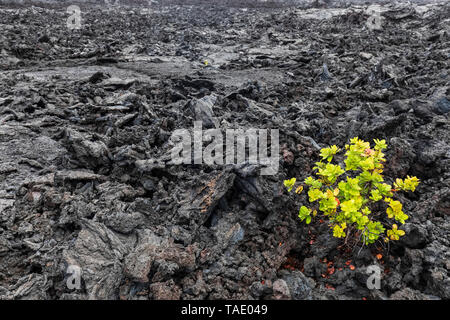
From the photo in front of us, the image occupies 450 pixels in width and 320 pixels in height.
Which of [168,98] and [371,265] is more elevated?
[168,98]

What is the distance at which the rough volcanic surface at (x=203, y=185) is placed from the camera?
10.5 feet

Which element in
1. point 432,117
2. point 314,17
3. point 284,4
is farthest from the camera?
point 284,4

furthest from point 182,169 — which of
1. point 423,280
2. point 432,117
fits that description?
point 432,117

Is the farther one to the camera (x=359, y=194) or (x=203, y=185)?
(x=203, y=185)

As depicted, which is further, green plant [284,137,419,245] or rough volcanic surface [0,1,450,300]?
rough volcanic surface [0,1,450,300]

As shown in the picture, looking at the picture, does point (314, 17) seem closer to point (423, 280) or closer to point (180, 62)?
point (180, 62)

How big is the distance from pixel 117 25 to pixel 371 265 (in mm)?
19770

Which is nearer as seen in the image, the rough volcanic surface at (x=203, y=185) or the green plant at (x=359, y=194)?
the green plant at (x=359, y=194)

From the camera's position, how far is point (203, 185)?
170 inches

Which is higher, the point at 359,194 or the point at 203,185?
the point at 359,194

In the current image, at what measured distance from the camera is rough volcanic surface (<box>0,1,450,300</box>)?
321 cm
